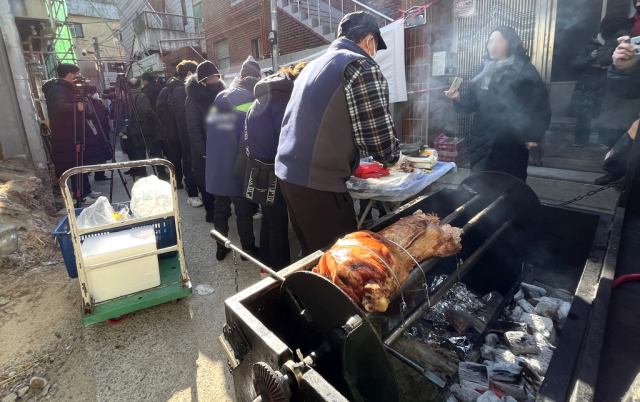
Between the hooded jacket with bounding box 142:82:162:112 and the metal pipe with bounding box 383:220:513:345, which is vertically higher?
the hooded jacket with bounding box 142:82:162:112

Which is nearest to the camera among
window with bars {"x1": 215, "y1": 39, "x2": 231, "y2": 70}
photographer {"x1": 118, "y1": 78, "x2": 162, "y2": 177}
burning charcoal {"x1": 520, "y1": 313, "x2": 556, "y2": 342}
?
burning charcoal {"x1": 520, "y1": 313, "x2": 556, "y2": 342}

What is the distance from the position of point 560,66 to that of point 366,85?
543 centimetres

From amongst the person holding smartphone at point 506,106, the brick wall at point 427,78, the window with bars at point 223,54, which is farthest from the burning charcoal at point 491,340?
the window with bars at point 223,54

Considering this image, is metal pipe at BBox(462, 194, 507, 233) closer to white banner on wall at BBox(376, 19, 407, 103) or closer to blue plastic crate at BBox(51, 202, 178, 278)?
blue plastic crate at BBox(51, 202, 178, 278)

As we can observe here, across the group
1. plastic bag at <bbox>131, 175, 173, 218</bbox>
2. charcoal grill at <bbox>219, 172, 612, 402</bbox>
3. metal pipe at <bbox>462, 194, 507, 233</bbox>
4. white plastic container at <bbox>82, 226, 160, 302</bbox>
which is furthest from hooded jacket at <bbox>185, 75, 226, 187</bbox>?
metal pipe at <bbox>462, 194, 507, 233</bbox>

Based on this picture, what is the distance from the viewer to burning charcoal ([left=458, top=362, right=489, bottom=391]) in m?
2.09

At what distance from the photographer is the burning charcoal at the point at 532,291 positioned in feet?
9.59

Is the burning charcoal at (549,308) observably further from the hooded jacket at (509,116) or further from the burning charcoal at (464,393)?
the hooded jacket at (509,116)

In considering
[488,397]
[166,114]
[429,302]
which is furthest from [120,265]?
[166,114]

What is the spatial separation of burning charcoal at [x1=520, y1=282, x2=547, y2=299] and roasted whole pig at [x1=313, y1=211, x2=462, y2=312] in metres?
1.33

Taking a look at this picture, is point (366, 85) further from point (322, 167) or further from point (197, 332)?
point (197, 332)

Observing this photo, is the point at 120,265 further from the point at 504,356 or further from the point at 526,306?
the point at 526,306

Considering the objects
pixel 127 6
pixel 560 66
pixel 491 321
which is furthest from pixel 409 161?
pixel 127 6

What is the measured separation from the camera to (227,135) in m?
4.04
